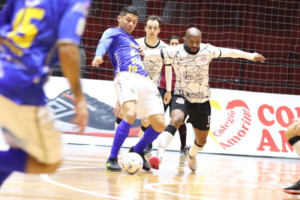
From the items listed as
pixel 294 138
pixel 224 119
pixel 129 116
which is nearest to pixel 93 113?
pixel 224 119

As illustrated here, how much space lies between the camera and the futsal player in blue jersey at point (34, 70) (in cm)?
→ 245

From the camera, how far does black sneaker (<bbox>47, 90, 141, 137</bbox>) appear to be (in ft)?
A: 29.9

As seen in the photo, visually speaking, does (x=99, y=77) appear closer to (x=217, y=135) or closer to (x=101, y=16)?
(x=101, y=16)

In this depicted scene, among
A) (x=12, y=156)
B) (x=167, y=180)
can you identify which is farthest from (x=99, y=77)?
(x=12, y=156)

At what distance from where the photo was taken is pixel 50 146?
253cm

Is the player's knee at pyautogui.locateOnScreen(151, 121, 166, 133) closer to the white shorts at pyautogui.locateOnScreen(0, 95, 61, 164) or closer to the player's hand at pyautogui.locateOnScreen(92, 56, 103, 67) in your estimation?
the player's hand at pyautogui.locateOnScreen(92, 56, 103, 67)

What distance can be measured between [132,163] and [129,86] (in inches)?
32.8

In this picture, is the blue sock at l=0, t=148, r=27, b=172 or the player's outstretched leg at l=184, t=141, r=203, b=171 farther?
the player's outstretched leg at l=184, t=141, r=203, b=171

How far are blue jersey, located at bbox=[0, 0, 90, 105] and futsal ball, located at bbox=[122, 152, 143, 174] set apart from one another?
324cm

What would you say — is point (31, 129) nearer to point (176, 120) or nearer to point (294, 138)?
point (294, 138)

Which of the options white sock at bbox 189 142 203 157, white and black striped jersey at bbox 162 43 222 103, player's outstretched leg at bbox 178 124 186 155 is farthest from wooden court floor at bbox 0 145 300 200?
player's outstretched leg at bbox 178 124 186 155

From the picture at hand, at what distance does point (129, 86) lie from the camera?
19.4ft

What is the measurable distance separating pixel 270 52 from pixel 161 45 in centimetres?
719

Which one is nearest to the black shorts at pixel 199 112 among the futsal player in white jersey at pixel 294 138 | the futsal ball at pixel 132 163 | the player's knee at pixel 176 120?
the player's knee at pixel 176 120
